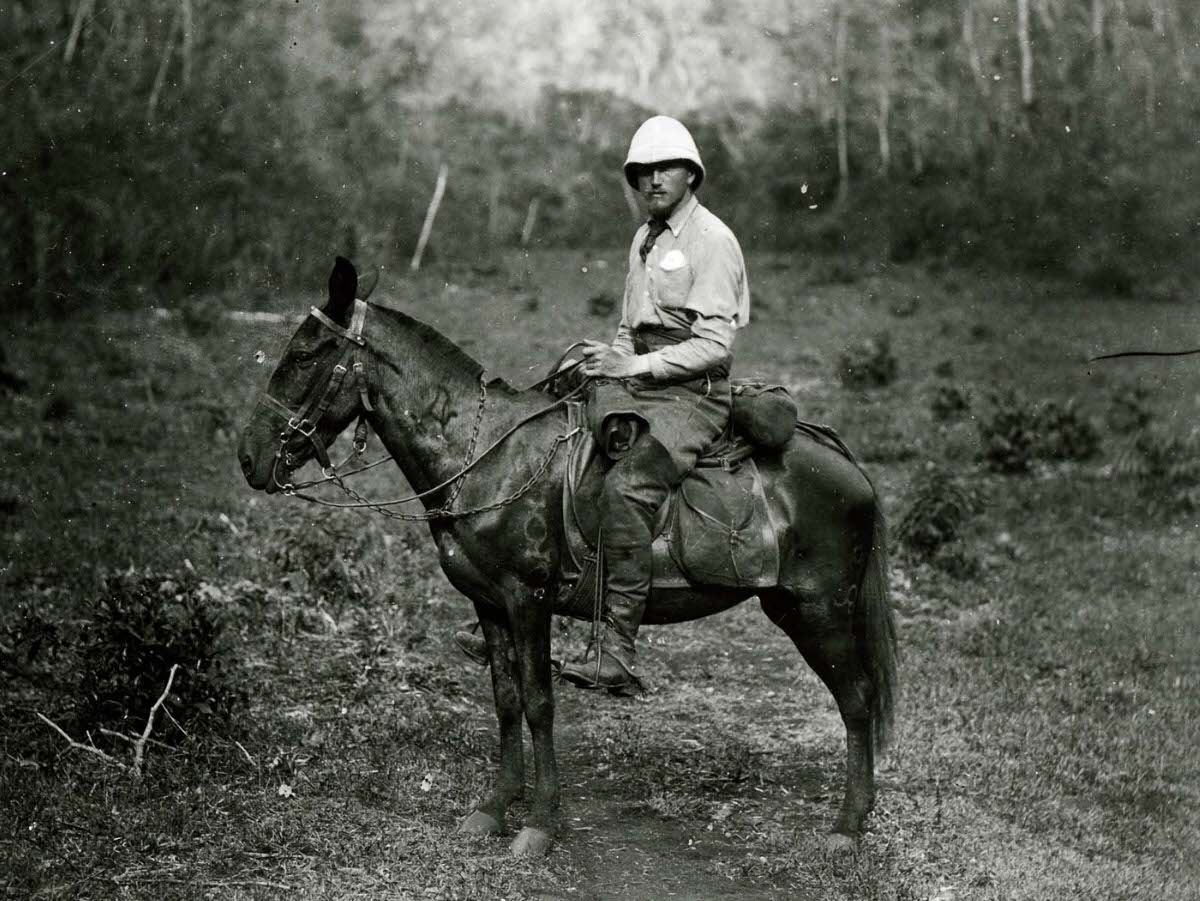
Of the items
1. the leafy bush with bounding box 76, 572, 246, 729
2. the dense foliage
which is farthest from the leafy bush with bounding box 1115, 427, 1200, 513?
the leafy bush with bounding box 76, 572, 246, 729

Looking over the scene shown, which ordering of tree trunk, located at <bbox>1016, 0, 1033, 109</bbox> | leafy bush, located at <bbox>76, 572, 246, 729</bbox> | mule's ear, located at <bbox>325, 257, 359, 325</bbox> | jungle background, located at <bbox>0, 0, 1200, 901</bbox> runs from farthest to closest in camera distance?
tree trunk, located at <bbox>1016, 0, 1033, 109</bbox> < leafy bush, located at <bbox>76, 572, 246, 729</bbox> < jungle background, located at <bbox>0, 0, 1200, 901</bbox> < mule's ear, located at <bbox>325, 257, 359, 325</bbox>

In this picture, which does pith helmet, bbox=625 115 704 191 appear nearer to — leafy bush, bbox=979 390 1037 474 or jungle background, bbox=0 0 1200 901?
jungle background, bbox=0 0 1200 901

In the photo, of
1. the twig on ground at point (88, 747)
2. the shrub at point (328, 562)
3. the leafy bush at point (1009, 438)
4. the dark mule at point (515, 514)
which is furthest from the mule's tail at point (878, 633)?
the leafy bush at point (1009, 438)

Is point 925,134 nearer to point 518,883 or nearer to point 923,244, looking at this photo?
point 923,244

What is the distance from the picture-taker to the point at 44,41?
18.1m

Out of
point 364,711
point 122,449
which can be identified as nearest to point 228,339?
point 122,449

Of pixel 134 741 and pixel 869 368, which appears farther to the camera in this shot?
pixel 869 368

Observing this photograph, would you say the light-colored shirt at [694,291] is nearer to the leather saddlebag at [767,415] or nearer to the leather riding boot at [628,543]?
the leather saddlebag at [767,415]

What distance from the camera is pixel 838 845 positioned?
612cm

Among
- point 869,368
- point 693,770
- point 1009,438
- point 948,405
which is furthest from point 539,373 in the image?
point 693,770

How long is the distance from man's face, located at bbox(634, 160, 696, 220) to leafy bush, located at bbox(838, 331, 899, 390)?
38.8 ft

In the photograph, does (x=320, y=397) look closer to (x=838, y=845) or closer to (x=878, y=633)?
(x=878, y=633)

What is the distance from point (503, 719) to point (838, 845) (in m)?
1.86

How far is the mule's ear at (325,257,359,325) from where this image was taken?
5531 millimetres
